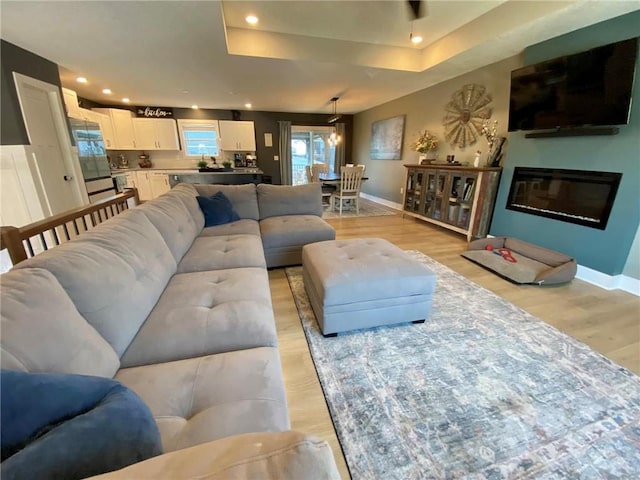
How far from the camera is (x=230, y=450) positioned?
0.42 m

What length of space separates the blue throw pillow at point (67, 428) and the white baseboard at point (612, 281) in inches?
144

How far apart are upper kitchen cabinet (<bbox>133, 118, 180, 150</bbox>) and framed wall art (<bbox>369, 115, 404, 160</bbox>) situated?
500cm

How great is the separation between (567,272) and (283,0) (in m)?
3.85

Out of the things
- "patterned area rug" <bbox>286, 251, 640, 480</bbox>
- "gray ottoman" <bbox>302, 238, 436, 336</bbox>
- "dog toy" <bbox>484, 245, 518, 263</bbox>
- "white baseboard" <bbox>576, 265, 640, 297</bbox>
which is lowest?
"patterned area rug" <bbox>286, 251, 640, 480</bbox>

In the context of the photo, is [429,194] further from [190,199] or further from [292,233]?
[190,199]

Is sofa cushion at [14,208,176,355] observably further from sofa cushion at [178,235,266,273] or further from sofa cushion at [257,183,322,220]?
sofa cushion at [257,183,322,220]

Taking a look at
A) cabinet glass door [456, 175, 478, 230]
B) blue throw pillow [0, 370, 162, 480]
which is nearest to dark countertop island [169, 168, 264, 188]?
cabinet glass door [456, 175, 478, 230]

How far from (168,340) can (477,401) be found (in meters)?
1.54

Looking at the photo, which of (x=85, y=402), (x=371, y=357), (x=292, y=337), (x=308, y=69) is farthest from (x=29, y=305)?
(x=308, y=69)

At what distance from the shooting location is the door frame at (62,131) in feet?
10.9

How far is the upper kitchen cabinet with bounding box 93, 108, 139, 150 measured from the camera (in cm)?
606

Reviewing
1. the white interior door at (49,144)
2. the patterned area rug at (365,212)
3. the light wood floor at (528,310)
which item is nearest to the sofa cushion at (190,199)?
the light wood floor at (528,310)

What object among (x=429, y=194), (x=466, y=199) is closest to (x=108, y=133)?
(x=429, y=194)

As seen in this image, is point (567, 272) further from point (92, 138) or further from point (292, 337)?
point (92, 138)
